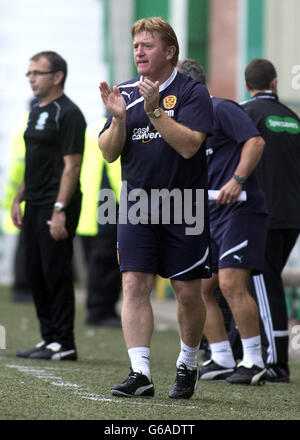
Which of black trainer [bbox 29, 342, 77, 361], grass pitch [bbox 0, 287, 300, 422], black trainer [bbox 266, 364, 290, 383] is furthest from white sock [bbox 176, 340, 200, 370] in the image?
black trainer [bbox 29, 342, 77, 361]

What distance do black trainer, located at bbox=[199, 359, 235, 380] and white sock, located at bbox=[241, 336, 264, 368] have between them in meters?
0.25

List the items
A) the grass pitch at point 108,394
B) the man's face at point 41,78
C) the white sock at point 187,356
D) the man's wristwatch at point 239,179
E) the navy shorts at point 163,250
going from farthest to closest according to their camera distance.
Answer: the man's face at point 41,78, the man's wristwatch at point 239,179, the white sock at point 187,356, the navy shorts at point 163,250, the grass pitch at point 108,394

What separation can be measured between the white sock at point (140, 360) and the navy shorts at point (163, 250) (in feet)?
1.27

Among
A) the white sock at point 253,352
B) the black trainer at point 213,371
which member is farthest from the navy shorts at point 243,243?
the black trainer at point 213,371

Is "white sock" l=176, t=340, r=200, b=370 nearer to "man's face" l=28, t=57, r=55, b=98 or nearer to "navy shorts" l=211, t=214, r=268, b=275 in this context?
"navy shorts" l=211, t=214, r=268, b=275

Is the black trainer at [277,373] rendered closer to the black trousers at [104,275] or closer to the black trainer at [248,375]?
the black trainer at [248,375]

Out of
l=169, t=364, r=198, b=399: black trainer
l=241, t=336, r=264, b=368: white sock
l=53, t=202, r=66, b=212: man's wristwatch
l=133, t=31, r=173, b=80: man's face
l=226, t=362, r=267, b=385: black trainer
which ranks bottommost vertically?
l=226, t=362, r=267, b=385: black trainer

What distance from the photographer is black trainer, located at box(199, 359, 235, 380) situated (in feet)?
24.1

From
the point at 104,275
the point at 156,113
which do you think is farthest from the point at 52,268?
the point at 104,275

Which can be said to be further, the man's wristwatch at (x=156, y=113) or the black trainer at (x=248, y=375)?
the black trainer at (x=248, y=375)

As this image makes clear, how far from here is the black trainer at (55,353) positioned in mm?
8055

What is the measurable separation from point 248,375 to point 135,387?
1462 millimetres

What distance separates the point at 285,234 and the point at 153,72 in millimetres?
2152
